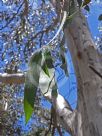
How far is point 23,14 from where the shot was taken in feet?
17.0

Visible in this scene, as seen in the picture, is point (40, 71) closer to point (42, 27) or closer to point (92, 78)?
point (92, 78)

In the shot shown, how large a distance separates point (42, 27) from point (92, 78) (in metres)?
3.64

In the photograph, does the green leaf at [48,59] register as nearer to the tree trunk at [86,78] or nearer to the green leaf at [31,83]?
the green leaf at [31,83]

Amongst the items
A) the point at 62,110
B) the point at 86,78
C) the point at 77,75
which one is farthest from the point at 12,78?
the point at 86,78

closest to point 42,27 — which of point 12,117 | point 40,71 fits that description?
point 12,117

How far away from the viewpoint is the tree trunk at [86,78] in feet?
6.98

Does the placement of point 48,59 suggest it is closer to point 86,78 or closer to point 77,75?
point 86,78

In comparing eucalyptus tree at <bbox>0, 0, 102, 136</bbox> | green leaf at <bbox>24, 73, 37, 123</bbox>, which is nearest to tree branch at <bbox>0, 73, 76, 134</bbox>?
eucalyptus tree at <bbox>0, 0, 102, 136</bbox>

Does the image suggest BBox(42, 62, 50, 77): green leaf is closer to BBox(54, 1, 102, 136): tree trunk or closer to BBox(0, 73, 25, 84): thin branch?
BBox(54, 1, 102, 136): tree trunk

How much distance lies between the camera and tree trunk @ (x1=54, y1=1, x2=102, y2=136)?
6.98 ft

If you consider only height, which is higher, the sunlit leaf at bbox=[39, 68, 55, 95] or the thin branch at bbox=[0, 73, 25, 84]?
the sunlit leaf at bbox=[39, 68, 55, 95]

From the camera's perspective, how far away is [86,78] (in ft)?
7.89

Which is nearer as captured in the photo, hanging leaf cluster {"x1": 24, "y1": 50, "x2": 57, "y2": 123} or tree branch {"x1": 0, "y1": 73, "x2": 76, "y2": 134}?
hanging leaf cluster {"x1": 24, "y1": 50, "x2": 57, "y2": 123}

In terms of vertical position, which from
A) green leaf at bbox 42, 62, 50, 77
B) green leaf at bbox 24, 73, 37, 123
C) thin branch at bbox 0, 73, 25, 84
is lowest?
thin branch at bbox 0, 73, 25, 84
